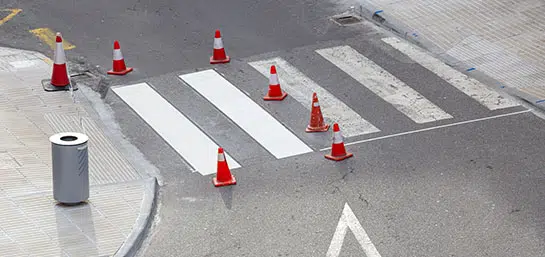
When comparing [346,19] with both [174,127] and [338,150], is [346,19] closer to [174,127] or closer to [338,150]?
[174,127]

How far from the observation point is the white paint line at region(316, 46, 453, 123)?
1573cm

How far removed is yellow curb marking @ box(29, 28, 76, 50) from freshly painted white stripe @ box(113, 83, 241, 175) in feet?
6.13

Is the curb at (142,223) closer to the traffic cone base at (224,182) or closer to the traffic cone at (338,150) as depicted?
the traffic cone base at (224,182)

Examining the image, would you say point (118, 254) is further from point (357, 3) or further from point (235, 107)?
point (357, 3)

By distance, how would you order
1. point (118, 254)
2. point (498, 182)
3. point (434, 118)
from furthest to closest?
1. point (434, 118)
2. point (498, 182)
3. point (118, 254)

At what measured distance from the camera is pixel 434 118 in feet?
51.0

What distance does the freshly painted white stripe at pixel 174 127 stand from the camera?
14312 mm

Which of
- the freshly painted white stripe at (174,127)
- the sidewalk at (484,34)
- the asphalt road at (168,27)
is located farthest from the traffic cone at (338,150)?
the asphalt road at (168,27)

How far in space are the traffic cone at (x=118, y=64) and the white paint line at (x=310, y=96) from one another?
190 cm

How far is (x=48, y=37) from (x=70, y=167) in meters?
6.10

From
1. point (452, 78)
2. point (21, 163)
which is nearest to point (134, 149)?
point (21, 163)

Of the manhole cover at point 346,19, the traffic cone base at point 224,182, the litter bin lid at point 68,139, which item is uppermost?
the litter bin lid at point 68,139

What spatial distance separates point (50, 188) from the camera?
43.6 feet

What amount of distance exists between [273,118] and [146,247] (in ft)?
12.6
